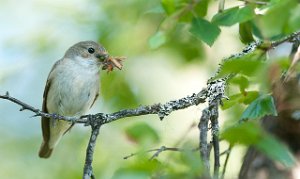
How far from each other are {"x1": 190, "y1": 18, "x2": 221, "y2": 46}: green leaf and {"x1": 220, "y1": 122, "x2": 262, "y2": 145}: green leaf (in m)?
0.92

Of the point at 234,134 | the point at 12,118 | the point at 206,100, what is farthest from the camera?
the point at 12,118

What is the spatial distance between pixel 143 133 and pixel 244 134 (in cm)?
54

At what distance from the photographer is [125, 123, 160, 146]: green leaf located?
1906 mm

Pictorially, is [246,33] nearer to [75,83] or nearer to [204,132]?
[204,132]

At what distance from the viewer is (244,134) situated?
147cm

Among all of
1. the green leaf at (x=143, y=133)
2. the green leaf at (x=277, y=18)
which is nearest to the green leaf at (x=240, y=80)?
the green leaf at (x=143, y=133)

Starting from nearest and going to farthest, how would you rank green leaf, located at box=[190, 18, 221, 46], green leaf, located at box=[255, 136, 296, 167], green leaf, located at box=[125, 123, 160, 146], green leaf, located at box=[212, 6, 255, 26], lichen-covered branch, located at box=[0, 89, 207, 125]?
green leaf, located at box=[255, 136, 296, 167] < green leaf, located at box=[125, 123, 160, 146] < green leaf, located at box=[212, 6, 255, 26] < green leaf, located at box=[190, 18, 221, 46] < lichen-covered branch, located at box=[0, 89, 207, 125]

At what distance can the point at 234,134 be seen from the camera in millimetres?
1472

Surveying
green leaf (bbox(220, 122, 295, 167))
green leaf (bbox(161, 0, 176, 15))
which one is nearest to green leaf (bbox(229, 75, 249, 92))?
green leaf (bbox(161, 0, 176, 15))

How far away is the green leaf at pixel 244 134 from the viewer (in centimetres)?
147

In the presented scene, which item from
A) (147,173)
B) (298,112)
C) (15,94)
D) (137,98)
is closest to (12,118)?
(15,94)

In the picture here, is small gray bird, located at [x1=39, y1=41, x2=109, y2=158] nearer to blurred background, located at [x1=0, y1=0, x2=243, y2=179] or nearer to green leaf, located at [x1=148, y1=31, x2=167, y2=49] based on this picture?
blurred background, located at [x1=0, y1=0, x2=243, y2=179]

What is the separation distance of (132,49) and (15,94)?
2.76m

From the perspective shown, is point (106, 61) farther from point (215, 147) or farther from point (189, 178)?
point (189, 178)
